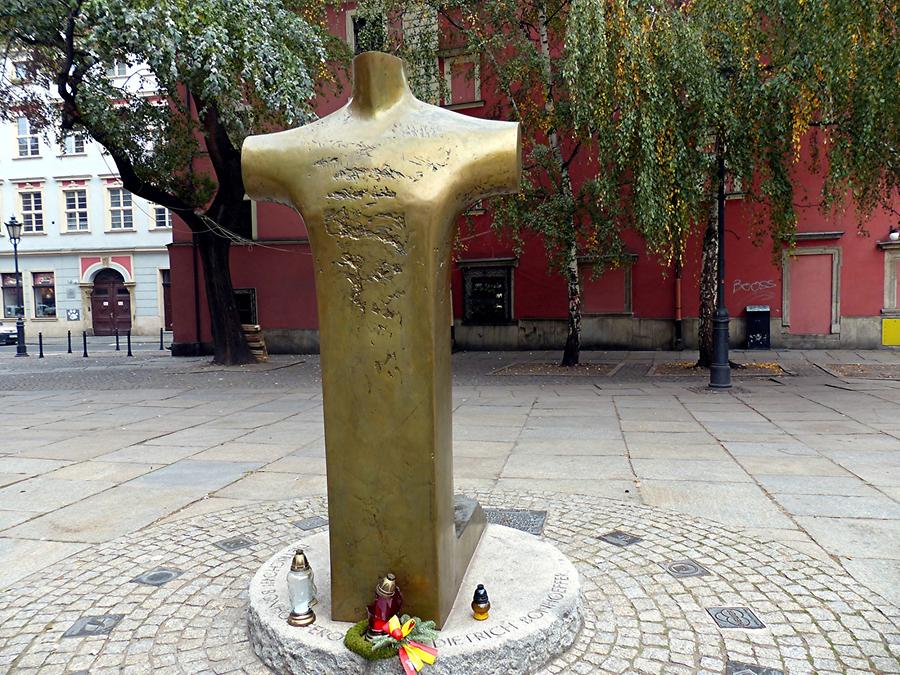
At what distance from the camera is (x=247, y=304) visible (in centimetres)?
1880

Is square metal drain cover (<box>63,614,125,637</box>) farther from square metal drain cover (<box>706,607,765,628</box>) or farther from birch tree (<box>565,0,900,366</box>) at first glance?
birch tree (<box>565,0,900,366</box>)

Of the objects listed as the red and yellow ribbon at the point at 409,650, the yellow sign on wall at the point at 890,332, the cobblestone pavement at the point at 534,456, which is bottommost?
the cobblestone pavement at the point at 534,456

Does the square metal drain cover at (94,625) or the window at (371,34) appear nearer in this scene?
the square metal drain cover at (94,625)

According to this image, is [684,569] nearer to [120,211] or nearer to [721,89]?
[721,89]

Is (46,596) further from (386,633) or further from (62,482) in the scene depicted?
(62,482)

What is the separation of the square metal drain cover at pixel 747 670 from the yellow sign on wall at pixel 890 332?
16506 millimetres

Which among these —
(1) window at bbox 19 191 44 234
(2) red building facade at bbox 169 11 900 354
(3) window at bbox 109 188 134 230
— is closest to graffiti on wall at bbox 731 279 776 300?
(2) red building facade at bbox 169 11 900 354

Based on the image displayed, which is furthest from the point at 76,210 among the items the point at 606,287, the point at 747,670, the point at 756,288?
the point at 747,670

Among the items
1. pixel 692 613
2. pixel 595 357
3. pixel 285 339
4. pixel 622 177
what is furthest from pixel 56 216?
pixel 692 613

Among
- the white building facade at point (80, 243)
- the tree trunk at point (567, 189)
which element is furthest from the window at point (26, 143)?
the tree trunk at point (567, 189)

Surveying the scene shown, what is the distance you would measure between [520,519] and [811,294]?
592 inches

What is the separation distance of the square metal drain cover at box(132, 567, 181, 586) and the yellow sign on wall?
57.6 ft

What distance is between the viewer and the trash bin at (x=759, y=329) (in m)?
15.8

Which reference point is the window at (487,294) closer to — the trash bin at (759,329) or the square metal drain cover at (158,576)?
the trash bin at (759,329)
